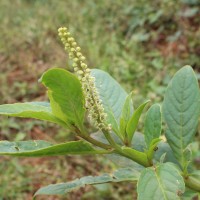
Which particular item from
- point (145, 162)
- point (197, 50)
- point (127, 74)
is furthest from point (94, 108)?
point (197, 50)

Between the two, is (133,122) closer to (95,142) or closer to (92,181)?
(95,142)

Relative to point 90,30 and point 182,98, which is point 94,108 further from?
point 90,30

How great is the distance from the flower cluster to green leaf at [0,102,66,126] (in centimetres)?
12

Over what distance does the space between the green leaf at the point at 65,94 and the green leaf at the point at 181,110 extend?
37cm

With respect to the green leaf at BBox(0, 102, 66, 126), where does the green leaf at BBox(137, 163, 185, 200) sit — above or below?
below

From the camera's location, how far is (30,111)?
44.6 inches

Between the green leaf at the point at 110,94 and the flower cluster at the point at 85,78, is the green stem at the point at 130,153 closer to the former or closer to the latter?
the flower cluster at the point at 85,78

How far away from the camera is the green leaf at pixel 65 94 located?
1023mm

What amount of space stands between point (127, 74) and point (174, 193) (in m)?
2.31

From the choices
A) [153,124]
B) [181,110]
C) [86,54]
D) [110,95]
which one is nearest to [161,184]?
[153,124]

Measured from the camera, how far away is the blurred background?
2760 millimetres

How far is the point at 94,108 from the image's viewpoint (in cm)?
112

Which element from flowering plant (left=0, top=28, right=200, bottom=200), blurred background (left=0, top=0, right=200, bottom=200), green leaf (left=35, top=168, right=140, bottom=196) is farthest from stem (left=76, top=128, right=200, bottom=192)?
blurred background (left=0, top=0, right=200, bottom=200)

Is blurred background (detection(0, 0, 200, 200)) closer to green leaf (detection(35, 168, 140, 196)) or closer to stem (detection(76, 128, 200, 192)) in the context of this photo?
green leaf (detection(35, 168, 140, 196))
